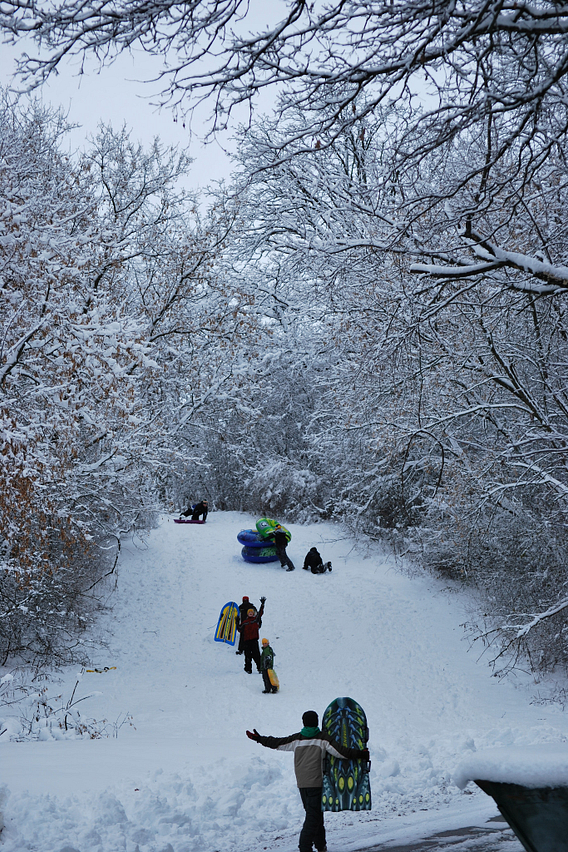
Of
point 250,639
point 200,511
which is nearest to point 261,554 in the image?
point 200,511

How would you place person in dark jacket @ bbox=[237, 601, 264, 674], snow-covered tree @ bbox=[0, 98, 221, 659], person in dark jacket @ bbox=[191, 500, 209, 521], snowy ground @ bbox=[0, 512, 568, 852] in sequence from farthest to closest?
person in dark jacket @ bbox=[191, 500, 209, 521] < person in dark jacket @ bbox=[237, 601, 264, 674] < snow-covered tree @ bbox=[0, 98, 221, 659] < snowy ground @ bbox=[0, 512, 568, 852]

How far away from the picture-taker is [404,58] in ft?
14.1

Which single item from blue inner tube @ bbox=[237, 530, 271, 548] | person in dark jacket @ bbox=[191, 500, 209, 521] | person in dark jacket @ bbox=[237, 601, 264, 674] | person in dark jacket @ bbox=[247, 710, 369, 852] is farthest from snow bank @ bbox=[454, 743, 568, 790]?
person in dark jacket @ bbox=[191, 500, 209, 521]

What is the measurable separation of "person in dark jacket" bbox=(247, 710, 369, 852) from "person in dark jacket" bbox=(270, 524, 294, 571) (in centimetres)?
1337

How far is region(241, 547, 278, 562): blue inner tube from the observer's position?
19.8 metres

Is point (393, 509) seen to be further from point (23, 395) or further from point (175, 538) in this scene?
point (23, 395)

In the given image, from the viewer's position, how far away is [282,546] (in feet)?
63.1

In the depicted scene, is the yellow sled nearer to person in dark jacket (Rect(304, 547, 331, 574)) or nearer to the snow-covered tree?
the snow-covered tree

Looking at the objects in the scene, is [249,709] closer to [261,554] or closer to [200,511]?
[261,554]

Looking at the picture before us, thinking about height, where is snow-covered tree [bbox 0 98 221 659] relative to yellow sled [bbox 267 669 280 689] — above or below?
above

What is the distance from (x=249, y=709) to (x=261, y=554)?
8.41 metres

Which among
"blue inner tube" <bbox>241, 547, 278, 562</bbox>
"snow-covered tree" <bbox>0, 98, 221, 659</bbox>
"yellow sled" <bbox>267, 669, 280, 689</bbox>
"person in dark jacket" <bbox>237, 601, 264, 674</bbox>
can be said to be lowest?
"yellow sled" <bbox>267, 669, 280, 689</bbox>

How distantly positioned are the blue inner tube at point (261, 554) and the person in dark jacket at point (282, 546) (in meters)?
0.44

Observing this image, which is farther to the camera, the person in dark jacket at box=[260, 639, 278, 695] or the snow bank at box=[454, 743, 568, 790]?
the person in dark jacket at box=[260, 639, 278, 695]
